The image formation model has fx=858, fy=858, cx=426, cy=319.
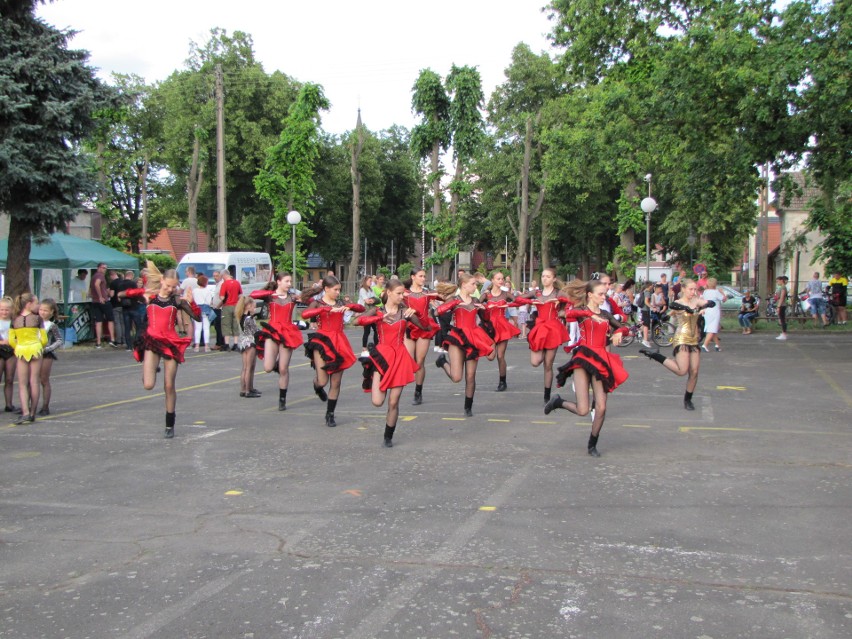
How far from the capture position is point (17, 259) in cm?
2102

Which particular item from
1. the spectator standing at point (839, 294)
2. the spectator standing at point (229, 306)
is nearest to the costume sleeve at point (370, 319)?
the spectator standing at point (229, 306)

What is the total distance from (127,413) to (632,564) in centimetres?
830

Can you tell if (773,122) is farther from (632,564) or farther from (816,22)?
(632,564)

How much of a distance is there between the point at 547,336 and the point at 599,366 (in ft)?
12.8

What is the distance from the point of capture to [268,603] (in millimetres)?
4715

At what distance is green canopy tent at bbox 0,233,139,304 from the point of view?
22.1 meters

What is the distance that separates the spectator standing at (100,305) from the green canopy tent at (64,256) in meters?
0.81

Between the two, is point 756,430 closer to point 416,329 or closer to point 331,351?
point 416,329

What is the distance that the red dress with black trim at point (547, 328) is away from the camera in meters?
12.5

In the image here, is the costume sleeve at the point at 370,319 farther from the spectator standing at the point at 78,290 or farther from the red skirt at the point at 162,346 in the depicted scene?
the spectator standing at the point at 78,290

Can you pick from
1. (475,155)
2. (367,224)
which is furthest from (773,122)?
(367,224)

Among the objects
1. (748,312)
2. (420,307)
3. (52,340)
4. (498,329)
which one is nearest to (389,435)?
(420,307)

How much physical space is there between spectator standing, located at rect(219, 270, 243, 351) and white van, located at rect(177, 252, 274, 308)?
948 cm

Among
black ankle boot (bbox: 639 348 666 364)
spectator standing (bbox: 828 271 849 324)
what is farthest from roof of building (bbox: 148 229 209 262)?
black ankle boot (bbox: 639 348 666 364)
